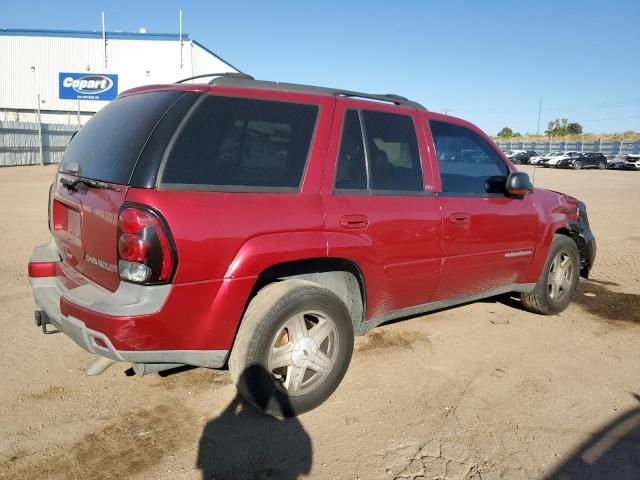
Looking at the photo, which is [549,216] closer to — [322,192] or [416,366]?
[416,366]

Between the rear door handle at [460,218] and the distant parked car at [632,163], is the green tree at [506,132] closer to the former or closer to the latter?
the distant parked car at [632,163]

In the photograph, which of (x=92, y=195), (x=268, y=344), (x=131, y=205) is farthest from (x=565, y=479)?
(x=92, y=195)

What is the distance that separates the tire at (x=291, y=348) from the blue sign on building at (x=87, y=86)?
40.4 m

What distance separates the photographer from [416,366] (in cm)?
391

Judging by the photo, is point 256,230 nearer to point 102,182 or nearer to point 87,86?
point 102,182

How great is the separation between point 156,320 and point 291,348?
866mm

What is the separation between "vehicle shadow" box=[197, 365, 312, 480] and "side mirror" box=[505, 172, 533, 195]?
2495 mm

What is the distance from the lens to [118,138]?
2975 mm

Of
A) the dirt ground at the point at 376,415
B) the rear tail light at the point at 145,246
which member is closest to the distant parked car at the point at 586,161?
the dirt ground at the point at 376,415

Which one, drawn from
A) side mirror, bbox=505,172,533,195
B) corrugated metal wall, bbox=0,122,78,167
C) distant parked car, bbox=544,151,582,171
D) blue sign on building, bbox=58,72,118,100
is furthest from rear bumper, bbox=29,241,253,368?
distant parked car, bbox=544,151,582,171

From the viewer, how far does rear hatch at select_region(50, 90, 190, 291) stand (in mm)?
2727

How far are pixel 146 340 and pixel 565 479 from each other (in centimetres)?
221

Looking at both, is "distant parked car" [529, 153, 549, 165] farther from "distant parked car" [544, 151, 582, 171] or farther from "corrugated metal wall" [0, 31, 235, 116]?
"corrugated metal wall" [0, 31, 235, 116]

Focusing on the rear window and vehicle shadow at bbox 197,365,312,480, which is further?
the rear window
